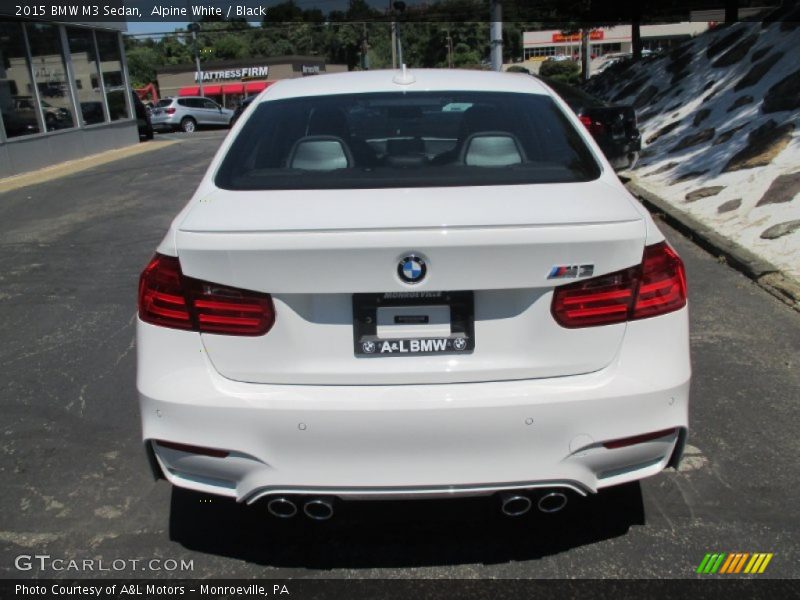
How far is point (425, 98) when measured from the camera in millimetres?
3473

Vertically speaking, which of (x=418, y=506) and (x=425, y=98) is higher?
(x=425, y=98)

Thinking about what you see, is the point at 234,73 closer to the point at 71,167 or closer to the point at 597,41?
the point at 597,41

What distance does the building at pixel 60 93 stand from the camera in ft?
51.0

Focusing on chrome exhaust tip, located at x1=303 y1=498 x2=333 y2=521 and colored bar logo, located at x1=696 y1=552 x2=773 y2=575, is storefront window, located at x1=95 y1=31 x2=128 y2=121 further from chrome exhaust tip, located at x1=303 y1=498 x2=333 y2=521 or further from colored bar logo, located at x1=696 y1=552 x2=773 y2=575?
colored bar logo, located at x1=696 y1=552 x2=773 y2=575

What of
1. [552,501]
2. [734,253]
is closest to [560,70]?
[734,253]

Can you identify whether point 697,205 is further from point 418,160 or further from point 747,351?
point 418,160

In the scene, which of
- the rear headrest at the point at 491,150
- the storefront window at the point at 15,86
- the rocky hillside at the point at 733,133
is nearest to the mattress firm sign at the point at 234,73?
the storefront window at the point at 15,86

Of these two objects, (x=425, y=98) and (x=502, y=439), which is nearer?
(x=502, y=439)

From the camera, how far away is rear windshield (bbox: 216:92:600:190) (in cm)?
283

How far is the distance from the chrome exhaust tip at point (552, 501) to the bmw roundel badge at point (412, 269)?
0.85 metres

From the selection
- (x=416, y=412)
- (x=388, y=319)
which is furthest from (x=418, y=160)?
(x=416, y=412)

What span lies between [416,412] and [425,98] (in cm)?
177

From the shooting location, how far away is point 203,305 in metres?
2.36

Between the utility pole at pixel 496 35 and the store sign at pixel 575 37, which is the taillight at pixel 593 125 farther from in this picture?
the store sign at pixel 575 37
